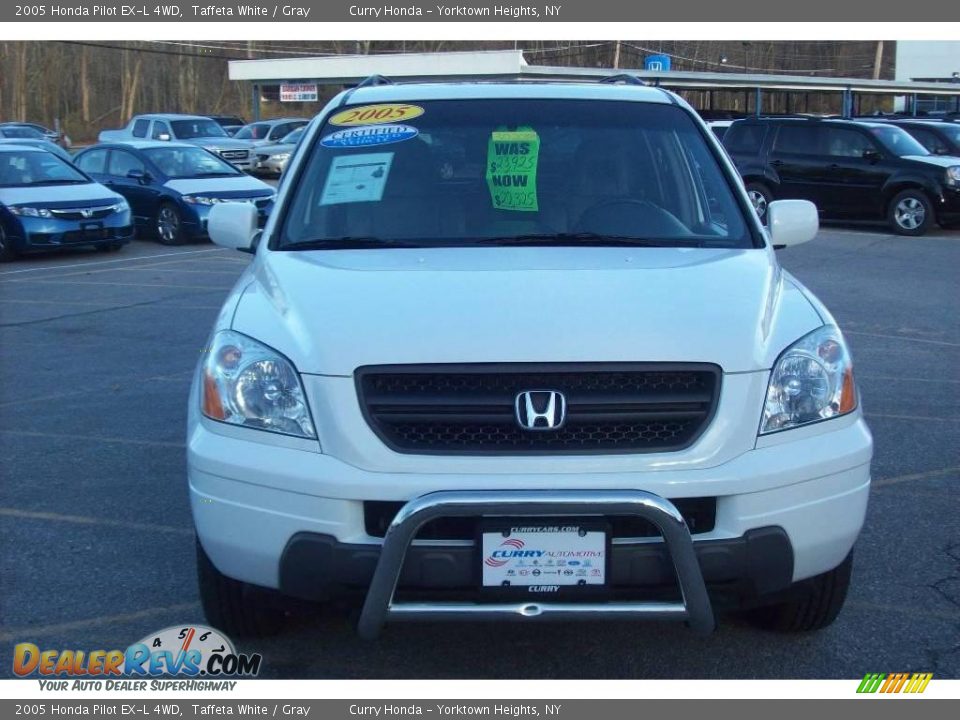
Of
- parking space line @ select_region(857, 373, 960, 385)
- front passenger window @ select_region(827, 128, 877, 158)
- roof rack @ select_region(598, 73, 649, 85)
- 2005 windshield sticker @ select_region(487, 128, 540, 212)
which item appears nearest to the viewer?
2005 windshield sticker @ select_region(487, 128, 540, 212)

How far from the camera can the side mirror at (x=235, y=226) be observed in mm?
4824

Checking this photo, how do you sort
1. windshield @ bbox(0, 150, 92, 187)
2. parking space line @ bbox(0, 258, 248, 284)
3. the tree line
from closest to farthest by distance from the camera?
parking space line @ bbox(0, 258, 248, 284) → windshield @ bbox(0, 150, 92, 187) → the tree line

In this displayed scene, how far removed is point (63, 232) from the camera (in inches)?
585


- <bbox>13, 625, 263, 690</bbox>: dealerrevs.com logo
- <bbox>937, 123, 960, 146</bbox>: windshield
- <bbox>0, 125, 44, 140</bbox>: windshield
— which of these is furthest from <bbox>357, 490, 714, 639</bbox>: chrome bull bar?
<bbox>0, 125, 44, 140</bbox>: windshield

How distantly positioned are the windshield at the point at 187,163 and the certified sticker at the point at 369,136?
42.4 feet

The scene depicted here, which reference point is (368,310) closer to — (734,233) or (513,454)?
(513,454)

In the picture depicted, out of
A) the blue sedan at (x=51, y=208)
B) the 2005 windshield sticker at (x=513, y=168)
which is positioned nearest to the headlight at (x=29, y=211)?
the blue sedan at (x=51, y=208)

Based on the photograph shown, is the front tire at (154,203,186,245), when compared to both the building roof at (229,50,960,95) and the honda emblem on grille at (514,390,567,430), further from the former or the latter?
the building roof at (229,50,960,95)

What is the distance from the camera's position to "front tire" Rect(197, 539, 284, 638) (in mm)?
3596

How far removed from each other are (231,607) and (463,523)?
0.98 meters

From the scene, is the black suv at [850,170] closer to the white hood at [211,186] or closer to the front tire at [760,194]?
the front tire at [760,194]

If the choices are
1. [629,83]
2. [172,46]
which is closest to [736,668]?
[629,83]

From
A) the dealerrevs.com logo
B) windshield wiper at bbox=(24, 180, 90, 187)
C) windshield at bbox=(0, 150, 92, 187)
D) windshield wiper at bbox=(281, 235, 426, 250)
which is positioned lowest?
the dealerrevs.com logo

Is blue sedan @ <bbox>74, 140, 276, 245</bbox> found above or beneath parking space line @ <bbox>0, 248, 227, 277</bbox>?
above
